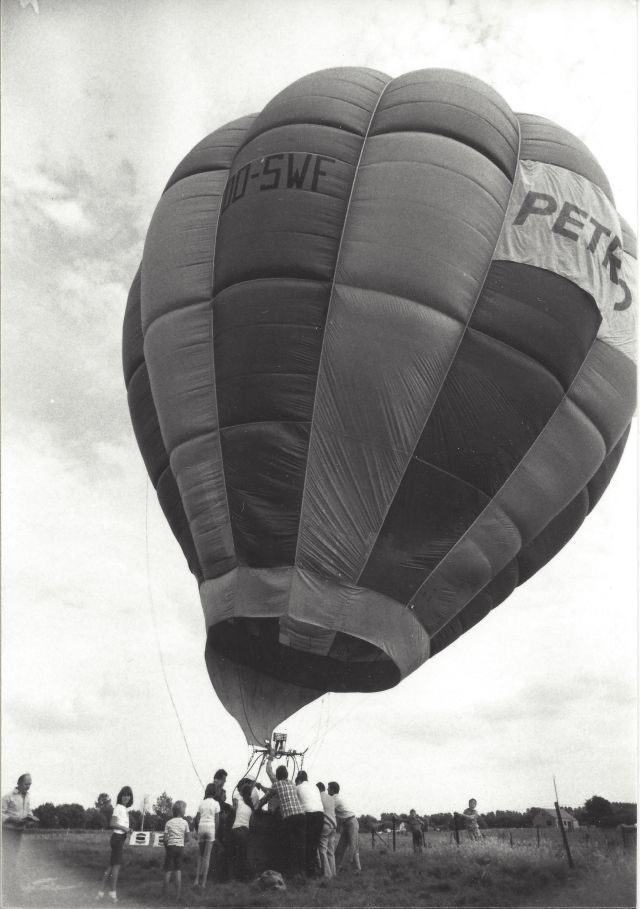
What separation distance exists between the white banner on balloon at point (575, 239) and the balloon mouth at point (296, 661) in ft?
8.19

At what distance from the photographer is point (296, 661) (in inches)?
246

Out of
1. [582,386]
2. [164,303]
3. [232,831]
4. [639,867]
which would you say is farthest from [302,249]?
[639,867]

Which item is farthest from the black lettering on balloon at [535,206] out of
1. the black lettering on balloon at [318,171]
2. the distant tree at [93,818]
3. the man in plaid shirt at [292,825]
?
the distant tree at [93,818]

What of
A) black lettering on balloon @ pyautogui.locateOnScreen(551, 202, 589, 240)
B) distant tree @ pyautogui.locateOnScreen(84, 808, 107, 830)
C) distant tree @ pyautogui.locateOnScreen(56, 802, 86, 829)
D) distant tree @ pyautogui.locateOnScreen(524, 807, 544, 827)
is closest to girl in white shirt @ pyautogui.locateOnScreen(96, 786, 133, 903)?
distant tree @ pyautogui.locateOnScreen(84, 808, 107, 830)

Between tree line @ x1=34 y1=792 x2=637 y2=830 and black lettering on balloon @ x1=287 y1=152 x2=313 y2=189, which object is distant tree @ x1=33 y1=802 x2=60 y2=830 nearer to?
tree line @ x1=34 y1=792 x2=637 y2=830

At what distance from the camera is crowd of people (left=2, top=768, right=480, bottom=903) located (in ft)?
16.7

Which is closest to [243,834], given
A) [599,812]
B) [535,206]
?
[599,812]

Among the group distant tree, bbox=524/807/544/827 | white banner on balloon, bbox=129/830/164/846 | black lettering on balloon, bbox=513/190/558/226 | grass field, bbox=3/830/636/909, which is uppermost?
black lettering on balloon, bbox=513/190/558/226

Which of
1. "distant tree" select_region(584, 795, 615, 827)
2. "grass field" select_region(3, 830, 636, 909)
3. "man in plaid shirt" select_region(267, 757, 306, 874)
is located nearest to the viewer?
"grass field" select_region(3, 830, 636, 909)

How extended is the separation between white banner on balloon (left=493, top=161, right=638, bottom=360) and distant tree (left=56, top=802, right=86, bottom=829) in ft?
13.2

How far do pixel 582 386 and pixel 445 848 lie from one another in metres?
2.89

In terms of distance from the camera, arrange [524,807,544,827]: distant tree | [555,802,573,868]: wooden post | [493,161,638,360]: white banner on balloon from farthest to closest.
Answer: [493,161,638,360]: white banner on balloon, [524,807,544,827]: distant tree, [555,802,573,868]: wooden post

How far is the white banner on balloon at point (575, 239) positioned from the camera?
18.9 feet

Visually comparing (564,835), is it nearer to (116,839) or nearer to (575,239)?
(116,839)
